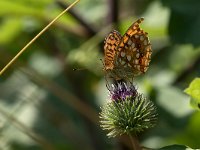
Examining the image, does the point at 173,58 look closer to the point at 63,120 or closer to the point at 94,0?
the point at 94,0

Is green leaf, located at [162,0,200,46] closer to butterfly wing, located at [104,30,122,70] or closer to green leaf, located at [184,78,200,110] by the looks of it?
butterfly wing, located at [104,30,122,70]

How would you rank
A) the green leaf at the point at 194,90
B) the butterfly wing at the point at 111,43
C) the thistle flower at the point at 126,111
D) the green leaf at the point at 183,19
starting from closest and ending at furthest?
1. the green leaf at the point at 194,90
2. the thistle flower at the point at 126,111
3. the butterfly wing at the point at 111,43
4. the green leaf at the point at 183,19

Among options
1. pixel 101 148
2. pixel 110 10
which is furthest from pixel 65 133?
pixel 110 10

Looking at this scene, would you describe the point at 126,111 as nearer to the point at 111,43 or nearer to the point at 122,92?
the point at 122,92

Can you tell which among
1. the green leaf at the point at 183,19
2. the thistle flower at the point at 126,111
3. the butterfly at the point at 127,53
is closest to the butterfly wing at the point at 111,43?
the butterfly at the point at 127,53

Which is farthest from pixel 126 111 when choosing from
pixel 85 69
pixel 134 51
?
pixel 85 69

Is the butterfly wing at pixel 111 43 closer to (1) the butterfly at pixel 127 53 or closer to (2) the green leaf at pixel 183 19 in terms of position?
(1) the butterfly at pixel 127 53

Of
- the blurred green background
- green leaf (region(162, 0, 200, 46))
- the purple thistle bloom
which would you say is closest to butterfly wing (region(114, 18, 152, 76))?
the blurred green background
